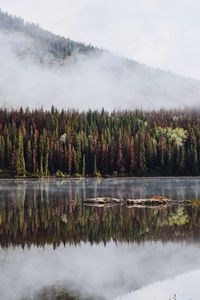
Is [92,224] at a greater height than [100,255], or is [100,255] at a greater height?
[92,224]

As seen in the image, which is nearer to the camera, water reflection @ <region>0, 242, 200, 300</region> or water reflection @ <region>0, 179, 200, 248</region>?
water reflection @ <region>0, 242, 200, 300</region>

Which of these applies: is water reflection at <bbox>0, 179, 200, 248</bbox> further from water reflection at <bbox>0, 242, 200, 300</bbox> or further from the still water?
water reflection at <bbox>0, 242, 200, 300</bbox>

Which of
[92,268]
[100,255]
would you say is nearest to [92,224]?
[100,255]

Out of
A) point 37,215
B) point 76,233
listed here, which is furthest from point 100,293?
point 37,215

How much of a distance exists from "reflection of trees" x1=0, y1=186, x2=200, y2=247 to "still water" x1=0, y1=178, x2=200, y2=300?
83 millimetres

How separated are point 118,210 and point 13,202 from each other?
64.0 ft

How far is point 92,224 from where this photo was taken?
53656 mm

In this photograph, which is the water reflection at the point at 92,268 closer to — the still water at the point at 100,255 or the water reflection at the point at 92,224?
the still water at the point at 100,255

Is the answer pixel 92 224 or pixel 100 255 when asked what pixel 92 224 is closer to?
pixel 92 224

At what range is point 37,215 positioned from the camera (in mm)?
61875

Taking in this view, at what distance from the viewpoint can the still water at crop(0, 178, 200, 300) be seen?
3002 cm

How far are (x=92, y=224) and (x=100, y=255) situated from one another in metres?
14.7

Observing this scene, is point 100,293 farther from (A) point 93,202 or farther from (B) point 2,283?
(A) point 93,202

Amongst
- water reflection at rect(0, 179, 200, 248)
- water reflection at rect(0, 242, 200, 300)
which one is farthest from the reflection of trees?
water reflection at rect(0, 242, 200, 300)
